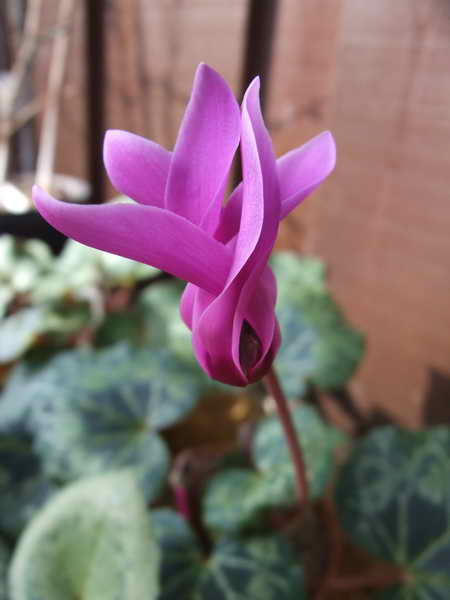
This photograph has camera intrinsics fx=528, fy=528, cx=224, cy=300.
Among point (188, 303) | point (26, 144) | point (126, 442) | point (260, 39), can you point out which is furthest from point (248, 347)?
point (26, 144)

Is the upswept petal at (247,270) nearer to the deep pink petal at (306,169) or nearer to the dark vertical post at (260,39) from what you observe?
the deep pink petal at (306,169)

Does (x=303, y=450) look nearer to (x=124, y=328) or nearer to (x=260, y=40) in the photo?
(x=124, y=328)

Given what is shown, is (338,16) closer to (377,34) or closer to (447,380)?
(377,34)

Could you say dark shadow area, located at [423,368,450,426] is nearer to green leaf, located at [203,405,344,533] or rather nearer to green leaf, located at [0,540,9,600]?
green leaf, located at [203,405,344,533]

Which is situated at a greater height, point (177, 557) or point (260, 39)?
point (260, 39)

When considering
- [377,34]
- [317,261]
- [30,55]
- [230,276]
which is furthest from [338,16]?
[30,55]

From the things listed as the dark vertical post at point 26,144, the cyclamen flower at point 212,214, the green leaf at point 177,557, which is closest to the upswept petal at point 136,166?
the cyclamen flower at point 212,214

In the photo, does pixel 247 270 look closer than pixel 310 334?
Yes
